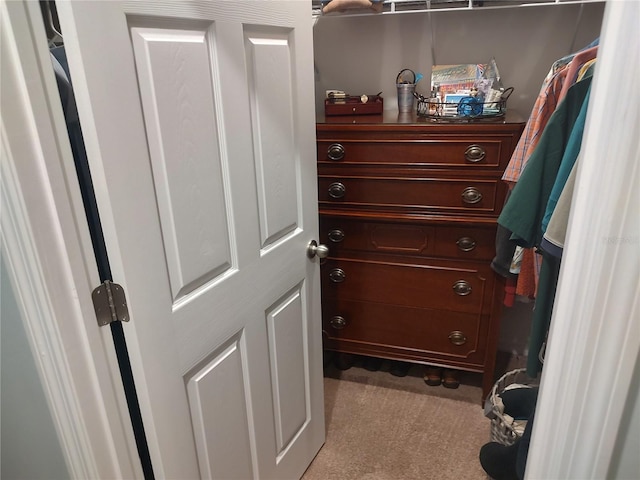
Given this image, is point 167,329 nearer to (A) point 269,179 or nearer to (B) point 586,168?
(A) point 269,179

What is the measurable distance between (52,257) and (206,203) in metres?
0.33

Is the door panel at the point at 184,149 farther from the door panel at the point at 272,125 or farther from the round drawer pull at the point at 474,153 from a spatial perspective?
the round drawer pull at the point at 474,153

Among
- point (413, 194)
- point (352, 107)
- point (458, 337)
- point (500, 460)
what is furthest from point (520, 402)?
point (352, 107)

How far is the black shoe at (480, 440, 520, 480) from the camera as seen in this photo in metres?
1.41

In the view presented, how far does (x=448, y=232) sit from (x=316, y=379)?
0.73 m

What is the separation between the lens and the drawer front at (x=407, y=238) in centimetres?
172

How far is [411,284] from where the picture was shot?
1.87m

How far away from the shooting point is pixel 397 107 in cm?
208

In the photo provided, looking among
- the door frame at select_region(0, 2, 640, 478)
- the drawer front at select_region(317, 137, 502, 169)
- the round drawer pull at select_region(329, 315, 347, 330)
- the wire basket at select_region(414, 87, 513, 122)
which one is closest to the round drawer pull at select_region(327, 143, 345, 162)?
→ the drawer front at select_region(317, 137, 502, 169)

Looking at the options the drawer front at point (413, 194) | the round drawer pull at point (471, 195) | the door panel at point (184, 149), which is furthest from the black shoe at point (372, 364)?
the door panel at point (184, 149)

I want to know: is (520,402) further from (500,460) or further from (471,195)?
(471,195)

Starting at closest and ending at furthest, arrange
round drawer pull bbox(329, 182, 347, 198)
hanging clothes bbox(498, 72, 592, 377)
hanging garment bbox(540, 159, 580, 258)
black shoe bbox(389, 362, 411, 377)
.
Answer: hanging garment bbox(540, 159, 580, 258) → hanging clothes bbox(498, 72, 592, 377) → round drawer pull bbox(329, 182, 347, 198) → black shoe bbox(389, 362, 411, 377)

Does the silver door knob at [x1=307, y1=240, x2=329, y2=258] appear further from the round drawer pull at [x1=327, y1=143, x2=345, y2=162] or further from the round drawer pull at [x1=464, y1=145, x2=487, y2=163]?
the round drawer pull at [x1=464, y1=145, x2=487, y2=163]

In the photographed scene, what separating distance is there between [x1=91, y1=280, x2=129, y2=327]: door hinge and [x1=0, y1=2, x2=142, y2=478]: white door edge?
0.01 m
